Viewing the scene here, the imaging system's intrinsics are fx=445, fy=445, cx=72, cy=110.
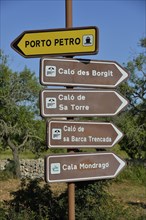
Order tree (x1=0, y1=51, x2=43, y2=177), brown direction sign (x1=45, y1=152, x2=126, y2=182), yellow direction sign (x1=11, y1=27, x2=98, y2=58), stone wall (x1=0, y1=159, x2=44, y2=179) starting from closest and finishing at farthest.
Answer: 1. brown direction sign (x1=45, y1=152, x2=126, y2=182)
2. yellow direction sign (x1=11, y1=27, x2=98, y2=58)
3. tree (x1=0, y1=51, x2=43, y2=177)
4. stone wall (x1=0, y1=159, x2=44, y2=179)

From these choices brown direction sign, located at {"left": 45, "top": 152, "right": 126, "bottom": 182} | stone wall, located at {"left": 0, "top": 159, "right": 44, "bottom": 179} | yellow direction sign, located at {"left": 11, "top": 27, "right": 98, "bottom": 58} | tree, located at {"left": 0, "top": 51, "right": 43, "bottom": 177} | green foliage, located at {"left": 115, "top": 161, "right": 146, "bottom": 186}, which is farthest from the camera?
stone wall, located at {"left": 0, "top": 159, "right": 44, "bottom": 179}

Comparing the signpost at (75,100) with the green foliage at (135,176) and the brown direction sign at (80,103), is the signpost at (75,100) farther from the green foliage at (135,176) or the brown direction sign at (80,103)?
the green foliage at (135,176)

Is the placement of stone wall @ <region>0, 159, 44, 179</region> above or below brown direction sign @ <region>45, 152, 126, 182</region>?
below

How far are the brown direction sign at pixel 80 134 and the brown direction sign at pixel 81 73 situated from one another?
0.45m

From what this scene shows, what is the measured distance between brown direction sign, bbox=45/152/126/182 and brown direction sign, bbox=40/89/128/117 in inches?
18.6

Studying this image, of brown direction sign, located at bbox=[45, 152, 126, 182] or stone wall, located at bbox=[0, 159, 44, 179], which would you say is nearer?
brown direction sign, located at bbox=[45, 152, 126, 182]

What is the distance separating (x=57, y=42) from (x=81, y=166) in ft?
4.67

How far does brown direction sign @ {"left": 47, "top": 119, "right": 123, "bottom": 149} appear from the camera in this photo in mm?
→ 4891

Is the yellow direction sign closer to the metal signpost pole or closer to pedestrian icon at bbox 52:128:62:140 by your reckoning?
the metal signpost pole

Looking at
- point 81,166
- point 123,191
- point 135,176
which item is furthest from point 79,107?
point 135,176

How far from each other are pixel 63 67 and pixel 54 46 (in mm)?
262

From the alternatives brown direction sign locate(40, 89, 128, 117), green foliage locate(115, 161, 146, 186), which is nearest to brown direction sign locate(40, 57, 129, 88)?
brown direction sign locate(40, 89, 128, 117)

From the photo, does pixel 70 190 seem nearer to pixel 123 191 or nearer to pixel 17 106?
pixel 123 191

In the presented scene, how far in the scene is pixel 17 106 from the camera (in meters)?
20.4
